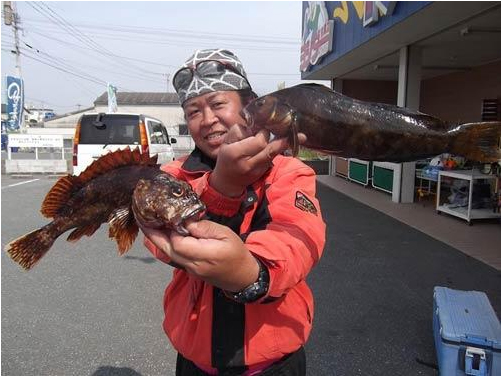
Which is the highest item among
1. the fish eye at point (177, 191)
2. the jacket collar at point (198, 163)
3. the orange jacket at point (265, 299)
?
the jacket collar at point (198, 163)

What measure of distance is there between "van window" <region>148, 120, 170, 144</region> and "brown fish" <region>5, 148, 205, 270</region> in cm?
998

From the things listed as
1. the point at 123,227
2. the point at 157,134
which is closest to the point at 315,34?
Answer: the point at 157,134

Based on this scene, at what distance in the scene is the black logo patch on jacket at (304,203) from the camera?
1.60 metres

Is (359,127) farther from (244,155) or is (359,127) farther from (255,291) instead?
(255,291)

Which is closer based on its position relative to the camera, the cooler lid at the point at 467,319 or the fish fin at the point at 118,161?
the fish fin at the point at 118,161

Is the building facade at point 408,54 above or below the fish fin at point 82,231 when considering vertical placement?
above

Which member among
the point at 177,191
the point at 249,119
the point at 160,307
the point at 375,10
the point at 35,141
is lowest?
the point at 160,307

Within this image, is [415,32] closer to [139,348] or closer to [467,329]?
[467,329]

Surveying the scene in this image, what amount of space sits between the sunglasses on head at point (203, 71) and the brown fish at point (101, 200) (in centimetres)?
41

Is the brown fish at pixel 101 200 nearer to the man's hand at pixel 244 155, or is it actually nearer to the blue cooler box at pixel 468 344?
the man's hand at pixel 244 155

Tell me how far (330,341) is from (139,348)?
1777mm

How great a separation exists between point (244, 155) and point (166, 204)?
0.29 m

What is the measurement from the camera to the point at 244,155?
1.32 m

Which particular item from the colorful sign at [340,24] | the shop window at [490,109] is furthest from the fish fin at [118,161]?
the shop window at [490,109]
